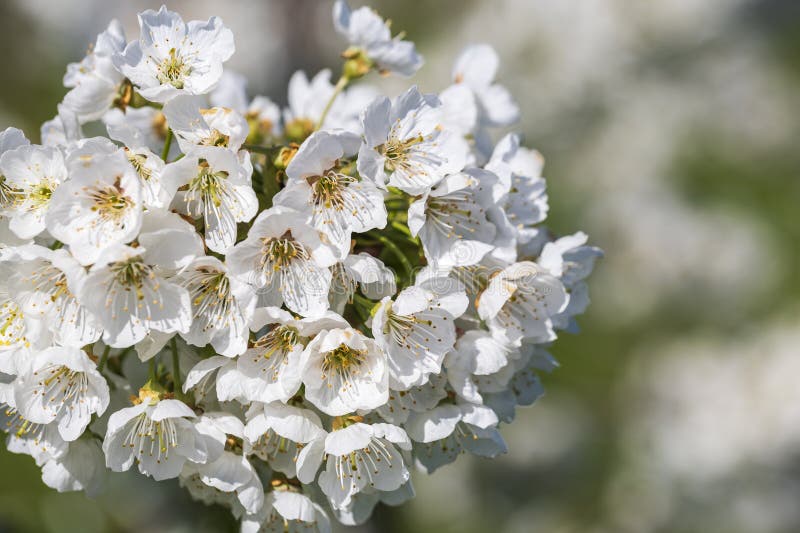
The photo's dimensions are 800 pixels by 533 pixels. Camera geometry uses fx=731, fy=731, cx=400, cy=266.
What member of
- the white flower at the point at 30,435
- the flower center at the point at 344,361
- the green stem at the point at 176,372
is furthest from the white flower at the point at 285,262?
the white flower at the point at 30,435

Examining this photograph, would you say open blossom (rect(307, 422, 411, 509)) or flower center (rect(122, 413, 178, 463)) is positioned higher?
open blossom (rect(307, 422, 411, 509))

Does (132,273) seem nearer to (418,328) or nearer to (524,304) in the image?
(418,328)

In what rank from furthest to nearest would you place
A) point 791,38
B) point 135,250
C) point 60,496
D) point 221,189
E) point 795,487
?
point 791,38 < point 795,487 < point 60,496 < point 221,189 < point 135,250

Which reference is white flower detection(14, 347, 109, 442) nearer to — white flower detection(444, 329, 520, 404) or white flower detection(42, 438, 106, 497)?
white flower detection(42, 438, 106, 497)

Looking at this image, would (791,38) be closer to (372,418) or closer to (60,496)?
(372,418)

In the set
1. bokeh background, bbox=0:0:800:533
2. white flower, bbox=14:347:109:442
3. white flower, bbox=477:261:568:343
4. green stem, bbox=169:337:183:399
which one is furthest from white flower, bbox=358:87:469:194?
bokeh background, bbox=0:0:800:533

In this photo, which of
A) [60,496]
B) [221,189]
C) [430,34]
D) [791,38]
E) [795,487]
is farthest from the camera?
[430,34]

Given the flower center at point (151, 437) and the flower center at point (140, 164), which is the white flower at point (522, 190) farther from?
the flower center at point (151, 437)

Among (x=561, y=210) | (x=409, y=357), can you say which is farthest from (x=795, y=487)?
(x=409, y=357)
